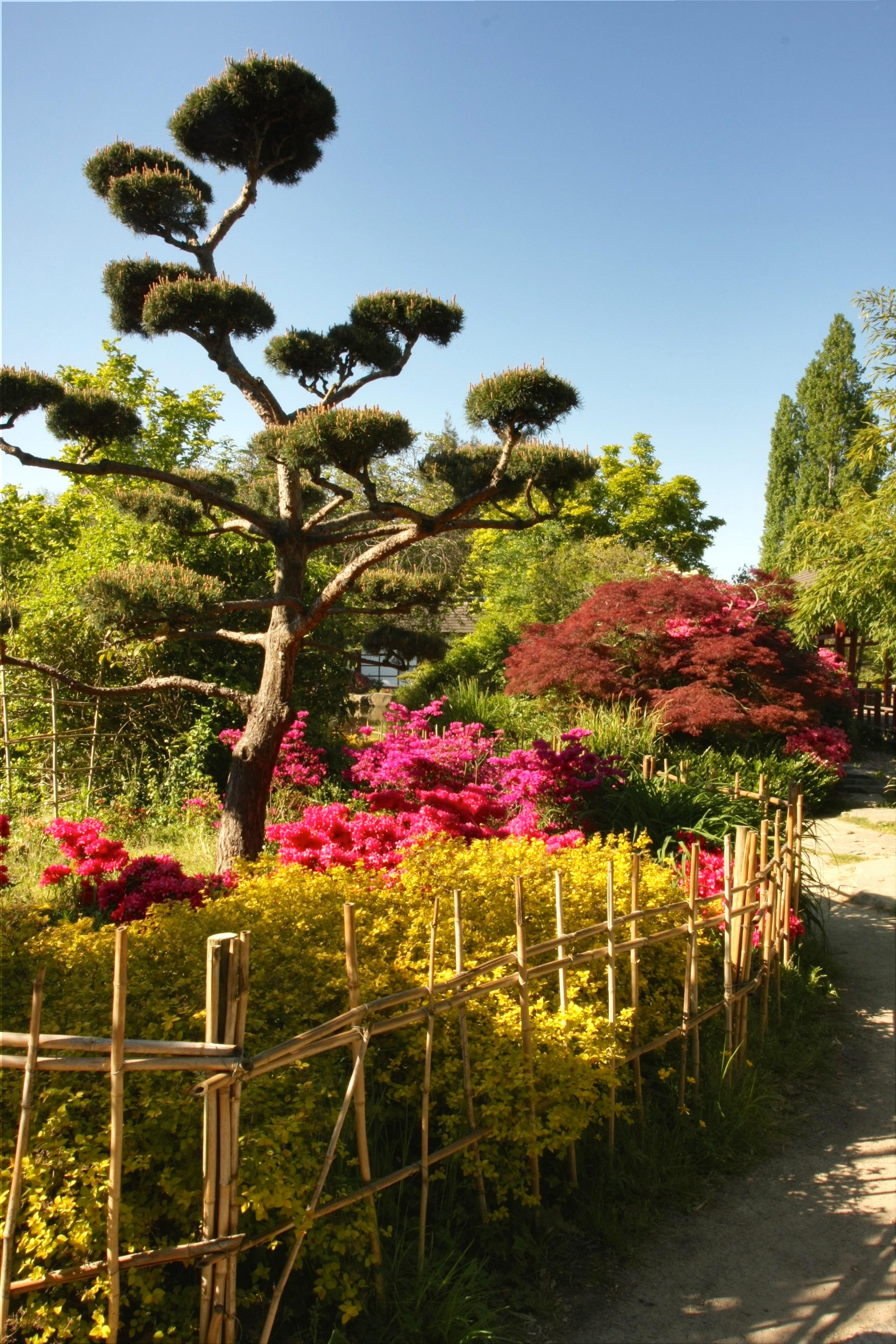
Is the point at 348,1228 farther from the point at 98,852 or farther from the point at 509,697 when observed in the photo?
the point at 509,697

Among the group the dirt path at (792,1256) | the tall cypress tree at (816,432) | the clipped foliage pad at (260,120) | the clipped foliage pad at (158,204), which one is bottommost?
the dirt path at (792,1256)

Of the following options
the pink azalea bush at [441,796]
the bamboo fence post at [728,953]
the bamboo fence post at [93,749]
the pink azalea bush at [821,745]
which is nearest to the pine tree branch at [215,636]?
the pink azalea bush at [441,796]

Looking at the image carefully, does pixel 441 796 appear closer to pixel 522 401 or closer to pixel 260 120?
pixel 522 401

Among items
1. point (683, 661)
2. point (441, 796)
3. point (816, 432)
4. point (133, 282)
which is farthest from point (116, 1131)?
point (816, 432)

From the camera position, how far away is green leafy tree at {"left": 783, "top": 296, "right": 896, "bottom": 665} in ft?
34.4

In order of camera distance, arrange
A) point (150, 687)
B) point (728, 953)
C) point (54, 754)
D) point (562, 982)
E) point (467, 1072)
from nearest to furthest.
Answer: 1. point (467, 1072)
2. point (562, 982)
3. point (728, 953)
4. point (150, 687)
5. point (54, 754)

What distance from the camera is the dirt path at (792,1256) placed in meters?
2.26

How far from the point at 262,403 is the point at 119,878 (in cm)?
315

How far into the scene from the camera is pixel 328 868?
374cm

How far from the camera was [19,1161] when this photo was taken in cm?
152

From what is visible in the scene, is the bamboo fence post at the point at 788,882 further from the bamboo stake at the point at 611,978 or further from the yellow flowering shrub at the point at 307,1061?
the bamboo stake at the point at 611,978

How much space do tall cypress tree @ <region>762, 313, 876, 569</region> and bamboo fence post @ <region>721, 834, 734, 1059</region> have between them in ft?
Result: 92.3

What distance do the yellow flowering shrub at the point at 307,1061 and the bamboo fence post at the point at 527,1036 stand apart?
0.07ft

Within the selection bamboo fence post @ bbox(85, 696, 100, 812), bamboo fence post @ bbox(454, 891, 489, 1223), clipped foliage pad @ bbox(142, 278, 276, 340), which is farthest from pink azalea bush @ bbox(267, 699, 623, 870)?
clipped foliage pad @ bbox(142, 278, 276, 340)
